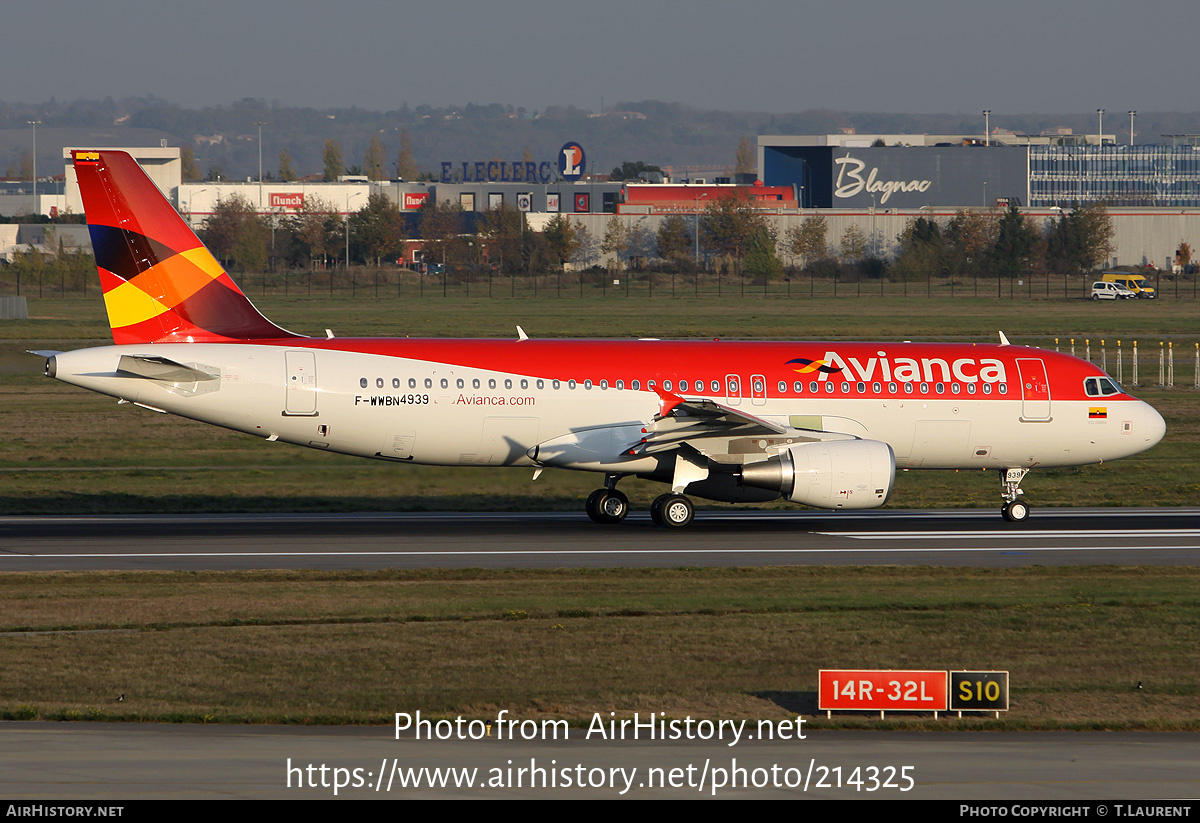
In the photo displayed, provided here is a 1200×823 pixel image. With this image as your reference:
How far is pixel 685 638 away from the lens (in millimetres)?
19172

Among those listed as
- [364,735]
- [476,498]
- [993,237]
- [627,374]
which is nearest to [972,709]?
[364,735]

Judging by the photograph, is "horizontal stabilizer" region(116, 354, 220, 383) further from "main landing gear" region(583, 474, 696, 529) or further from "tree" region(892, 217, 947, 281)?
"tree" region(892, 217, 947, 281)

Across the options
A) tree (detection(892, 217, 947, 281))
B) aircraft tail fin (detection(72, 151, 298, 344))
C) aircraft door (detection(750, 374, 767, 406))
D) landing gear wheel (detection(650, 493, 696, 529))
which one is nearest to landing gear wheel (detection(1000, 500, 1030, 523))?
aircraft door (detection(750, 374, 767, 406))

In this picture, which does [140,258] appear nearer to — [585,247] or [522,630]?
[522,630]

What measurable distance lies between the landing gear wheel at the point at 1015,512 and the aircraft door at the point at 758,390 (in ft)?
20.4

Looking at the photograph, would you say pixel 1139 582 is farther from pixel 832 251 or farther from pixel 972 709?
pixel 832 251

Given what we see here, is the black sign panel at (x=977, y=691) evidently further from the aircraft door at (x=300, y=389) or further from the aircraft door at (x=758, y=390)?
the aircraft door at (x=300, y=389)

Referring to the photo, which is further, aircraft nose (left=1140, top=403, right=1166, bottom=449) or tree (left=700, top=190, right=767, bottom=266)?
tree (left=700, top=190, right=767, bottom=266)

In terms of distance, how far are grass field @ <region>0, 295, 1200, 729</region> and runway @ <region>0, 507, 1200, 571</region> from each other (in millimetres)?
1066

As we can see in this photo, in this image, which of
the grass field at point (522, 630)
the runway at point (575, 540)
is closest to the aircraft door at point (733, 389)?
the runway at point (575, 540)

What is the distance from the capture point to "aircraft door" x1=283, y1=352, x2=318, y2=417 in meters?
28.1

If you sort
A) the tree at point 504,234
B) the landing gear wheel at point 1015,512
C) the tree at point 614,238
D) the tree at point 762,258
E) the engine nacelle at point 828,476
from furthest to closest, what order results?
the tree at point 614,238 → the tree at point 504,234 → the tree at point 762,258 → the landing gear wheel at point 1015,512 → the engine nacelle at point 828,476

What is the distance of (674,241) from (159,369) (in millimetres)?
131602

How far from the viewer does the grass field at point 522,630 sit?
15.9 m
